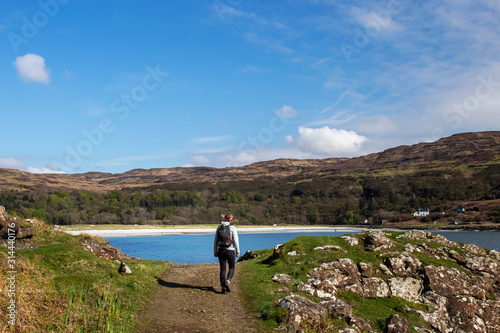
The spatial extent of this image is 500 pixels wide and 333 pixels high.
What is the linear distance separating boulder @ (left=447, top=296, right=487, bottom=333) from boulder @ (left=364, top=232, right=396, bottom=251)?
3.98 metres

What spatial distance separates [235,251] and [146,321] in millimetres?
4145

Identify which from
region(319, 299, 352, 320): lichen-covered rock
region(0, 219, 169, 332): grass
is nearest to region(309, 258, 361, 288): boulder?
region(319, 299, 352, 320): lichen-covered rock

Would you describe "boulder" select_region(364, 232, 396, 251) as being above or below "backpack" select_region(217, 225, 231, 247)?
below

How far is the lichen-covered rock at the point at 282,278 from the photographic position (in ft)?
51.0

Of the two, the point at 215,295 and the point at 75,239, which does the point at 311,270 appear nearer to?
the point at 215,295

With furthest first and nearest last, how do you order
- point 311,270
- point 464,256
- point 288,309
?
point 464,256
point 311,270
point 288,309

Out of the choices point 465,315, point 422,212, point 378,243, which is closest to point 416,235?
point 378,243

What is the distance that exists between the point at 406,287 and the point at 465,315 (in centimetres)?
282

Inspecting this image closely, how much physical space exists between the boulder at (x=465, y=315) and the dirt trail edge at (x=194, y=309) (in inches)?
418

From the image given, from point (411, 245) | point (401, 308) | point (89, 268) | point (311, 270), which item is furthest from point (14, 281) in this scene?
point (411, 245)

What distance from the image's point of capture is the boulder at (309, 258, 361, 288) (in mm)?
16594

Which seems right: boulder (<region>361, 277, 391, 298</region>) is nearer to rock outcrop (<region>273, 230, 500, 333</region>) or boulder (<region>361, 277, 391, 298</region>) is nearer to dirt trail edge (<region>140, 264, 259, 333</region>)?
rock outcrop (<region>273, 230, 500, 333</region>)

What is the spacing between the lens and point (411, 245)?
21.4 metres

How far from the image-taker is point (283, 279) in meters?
15.7
